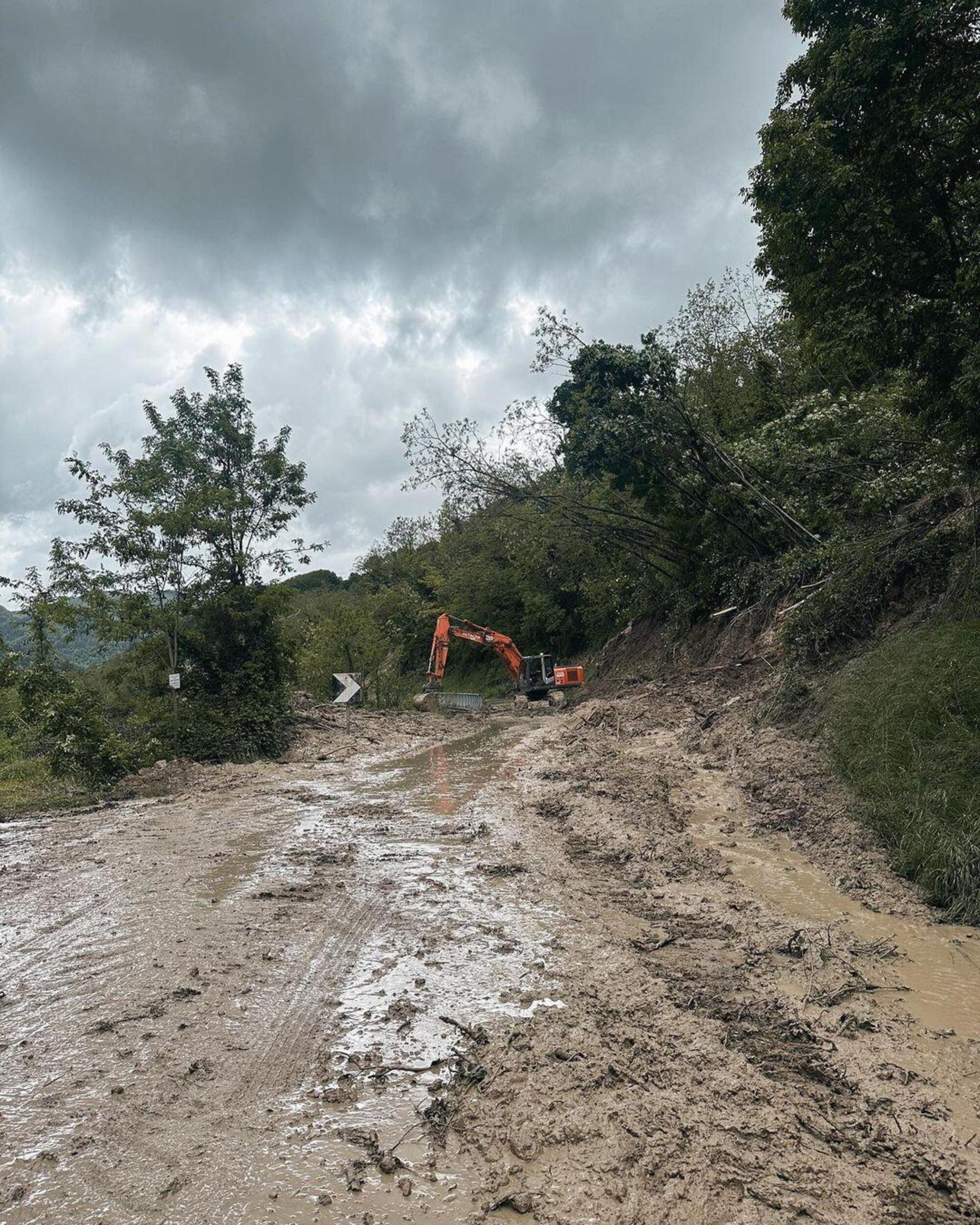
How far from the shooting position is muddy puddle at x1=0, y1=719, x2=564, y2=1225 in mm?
2523

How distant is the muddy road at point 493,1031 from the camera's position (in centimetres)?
249

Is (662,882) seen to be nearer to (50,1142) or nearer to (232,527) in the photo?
(50,1142)

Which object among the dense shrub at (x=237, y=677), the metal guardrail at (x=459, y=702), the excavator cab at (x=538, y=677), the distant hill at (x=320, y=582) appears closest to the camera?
the dense shrub at (x=237, y=677)

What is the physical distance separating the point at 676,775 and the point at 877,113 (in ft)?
25.0

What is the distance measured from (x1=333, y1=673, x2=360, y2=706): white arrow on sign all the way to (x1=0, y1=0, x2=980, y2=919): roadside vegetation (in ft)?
Result: 7.46

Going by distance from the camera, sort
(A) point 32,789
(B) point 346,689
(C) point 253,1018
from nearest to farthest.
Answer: (C) point 253,1018 < (A) point 32,789 < (B) point 346,689

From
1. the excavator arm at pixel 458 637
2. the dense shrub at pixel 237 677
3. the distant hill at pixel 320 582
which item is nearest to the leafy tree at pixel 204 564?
the dense shrub at pixel 237 677

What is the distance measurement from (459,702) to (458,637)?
2.34 metres

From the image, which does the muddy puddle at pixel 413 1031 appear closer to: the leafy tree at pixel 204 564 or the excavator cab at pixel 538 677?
the leafy tree at pixel 204 564

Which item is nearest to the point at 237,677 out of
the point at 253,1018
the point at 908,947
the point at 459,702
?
the point at 459,702

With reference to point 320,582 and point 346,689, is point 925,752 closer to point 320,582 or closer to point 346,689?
point 346,689

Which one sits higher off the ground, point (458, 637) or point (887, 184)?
point (887, 184)

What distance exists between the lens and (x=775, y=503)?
1652 cm

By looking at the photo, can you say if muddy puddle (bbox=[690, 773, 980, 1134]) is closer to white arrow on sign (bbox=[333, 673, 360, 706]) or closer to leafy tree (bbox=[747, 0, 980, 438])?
leafy tree (bbox=[747, 0, 980, 438])
